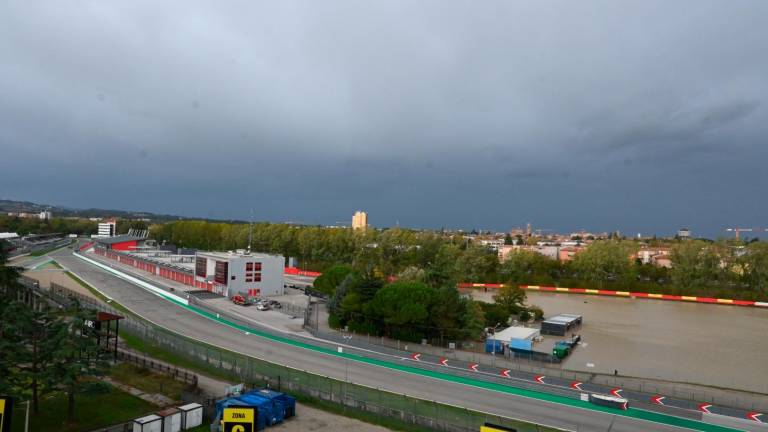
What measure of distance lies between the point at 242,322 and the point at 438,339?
1616 cm

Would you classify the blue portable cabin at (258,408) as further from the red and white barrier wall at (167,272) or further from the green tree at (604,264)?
the green tree at (604,264)

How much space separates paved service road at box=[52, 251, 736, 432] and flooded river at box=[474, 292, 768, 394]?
9157 millimetres

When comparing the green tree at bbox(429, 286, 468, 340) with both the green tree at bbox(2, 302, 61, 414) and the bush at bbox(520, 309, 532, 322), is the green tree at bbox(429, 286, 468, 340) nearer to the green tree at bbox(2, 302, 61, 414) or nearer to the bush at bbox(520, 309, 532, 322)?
the bush at bbox(520, 309, 532, 322)

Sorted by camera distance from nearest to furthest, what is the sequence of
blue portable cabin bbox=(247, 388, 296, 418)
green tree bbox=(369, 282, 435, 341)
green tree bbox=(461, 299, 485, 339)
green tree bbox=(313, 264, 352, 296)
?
1. blue portable cabin bbox=(247, 388, 296, 418)
2. green tree bbox=(369, 282, 435, 341)
3. green tree bbox=(461, 299, 485, 339)
4. green tree bbox=(313, 264, 352, 296)

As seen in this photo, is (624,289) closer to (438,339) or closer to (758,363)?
(758,363)

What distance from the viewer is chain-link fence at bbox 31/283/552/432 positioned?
1731cm

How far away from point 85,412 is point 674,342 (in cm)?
4058

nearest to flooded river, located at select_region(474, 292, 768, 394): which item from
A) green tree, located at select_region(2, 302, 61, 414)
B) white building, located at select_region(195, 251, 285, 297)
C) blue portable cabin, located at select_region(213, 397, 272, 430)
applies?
blue portable cabin, located at select_region(213, 397, 272, 430)

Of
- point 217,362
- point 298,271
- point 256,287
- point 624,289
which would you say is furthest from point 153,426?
point 624,289

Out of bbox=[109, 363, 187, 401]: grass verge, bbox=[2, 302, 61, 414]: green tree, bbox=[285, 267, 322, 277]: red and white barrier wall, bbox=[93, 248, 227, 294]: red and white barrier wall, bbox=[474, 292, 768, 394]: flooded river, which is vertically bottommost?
bbox=[474, 292, 768, 394]: flooded river

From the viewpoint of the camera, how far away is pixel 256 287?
50594mm

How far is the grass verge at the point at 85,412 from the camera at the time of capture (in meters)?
15.8

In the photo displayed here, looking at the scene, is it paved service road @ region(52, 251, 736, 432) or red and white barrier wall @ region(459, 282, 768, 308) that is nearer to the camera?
paved service road @ region(52, 251, 736, 432)

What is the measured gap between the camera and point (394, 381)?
78.2 feet
